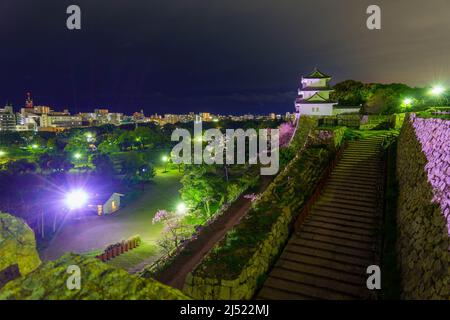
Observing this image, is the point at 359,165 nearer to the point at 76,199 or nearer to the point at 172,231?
the point at 172,231

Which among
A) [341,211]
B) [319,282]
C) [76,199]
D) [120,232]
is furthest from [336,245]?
[76,199]

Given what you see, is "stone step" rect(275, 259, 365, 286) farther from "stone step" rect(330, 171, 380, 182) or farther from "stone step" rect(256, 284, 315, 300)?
"stone step" rect(330, 171, 380, 182)

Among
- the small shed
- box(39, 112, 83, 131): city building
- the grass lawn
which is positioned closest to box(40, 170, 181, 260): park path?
the grass lawn

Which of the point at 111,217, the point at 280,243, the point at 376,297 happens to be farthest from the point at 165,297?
the point at 111,217

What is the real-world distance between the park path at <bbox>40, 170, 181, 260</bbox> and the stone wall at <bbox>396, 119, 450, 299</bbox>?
14.2 metres

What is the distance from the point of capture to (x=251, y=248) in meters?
8.90

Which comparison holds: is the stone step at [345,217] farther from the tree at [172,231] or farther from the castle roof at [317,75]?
the castle roof at [317,75]

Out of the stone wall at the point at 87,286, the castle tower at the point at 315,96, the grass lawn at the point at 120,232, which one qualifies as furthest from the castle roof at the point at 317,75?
the stone wall at the point at 87,286

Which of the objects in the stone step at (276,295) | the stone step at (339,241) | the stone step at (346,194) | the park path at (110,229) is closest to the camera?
the stone step at (276,295)

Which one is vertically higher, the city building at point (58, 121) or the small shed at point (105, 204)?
the city building at point (58, 121)

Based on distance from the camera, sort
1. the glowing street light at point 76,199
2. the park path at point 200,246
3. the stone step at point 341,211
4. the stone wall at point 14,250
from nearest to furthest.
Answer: the stone wall at point 14,250, the park path at point 200,246, the stone step at point 341,211, the glowing street light at point 76,199

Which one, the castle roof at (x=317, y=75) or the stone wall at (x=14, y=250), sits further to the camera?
the castle roof at (x=317, y=75)

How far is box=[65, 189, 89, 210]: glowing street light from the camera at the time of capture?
82.1 feet

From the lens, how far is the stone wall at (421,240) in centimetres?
560
